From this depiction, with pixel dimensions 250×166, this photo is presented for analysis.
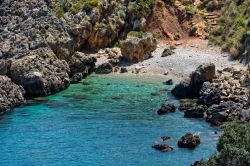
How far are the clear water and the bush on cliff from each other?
9637mm

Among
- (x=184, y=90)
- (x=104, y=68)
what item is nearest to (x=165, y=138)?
(x=184, y=90)

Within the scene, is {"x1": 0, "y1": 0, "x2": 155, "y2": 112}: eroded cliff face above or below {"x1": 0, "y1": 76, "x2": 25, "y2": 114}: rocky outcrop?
above

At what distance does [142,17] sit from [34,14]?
17867 mm

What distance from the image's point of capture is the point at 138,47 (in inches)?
3903

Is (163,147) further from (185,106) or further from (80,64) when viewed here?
(80,64)

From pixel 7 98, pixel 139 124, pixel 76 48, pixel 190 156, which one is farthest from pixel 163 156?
pixel 76 48

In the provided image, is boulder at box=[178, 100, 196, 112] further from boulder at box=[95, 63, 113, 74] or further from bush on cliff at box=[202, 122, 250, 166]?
bush on cliff at box=[202, 122, 250, 166]

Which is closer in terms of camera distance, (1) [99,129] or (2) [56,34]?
(1) [99,129]

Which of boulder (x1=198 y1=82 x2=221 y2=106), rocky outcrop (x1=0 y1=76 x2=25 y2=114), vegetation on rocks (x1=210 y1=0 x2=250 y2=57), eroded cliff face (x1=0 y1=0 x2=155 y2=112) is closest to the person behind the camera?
boulder (x1=198 y1=82 x2=221 y2=106)

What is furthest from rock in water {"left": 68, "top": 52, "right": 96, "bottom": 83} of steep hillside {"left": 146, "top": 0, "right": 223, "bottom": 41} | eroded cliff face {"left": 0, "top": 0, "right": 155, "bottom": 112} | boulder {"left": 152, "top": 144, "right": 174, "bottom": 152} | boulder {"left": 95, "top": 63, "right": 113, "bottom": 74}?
boulder {"left": 152, "top": 144, "right": 174, "bottom": 152}

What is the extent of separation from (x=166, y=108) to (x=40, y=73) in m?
19.5

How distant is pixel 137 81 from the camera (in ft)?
302

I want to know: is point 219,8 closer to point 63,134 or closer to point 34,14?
point 34,14

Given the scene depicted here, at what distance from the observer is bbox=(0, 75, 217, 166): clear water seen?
6081cm
